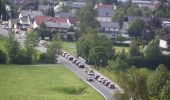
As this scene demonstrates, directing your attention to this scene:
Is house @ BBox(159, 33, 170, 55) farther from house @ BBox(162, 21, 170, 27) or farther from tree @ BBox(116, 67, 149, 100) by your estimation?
tree @ BBox(116, 67, 149, 100)

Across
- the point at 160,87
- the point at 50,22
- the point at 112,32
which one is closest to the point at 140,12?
the point at 112,32

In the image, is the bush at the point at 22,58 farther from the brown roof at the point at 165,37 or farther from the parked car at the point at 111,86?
the brown roof at the point at 165,37

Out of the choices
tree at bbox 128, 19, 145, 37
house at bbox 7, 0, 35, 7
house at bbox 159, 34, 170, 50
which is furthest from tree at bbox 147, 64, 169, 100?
house at bbox 7, 0, 35, 7

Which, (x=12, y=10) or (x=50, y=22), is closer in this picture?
(x=50, y=22)

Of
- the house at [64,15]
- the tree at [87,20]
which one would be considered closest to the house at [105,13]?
the house at [64,15]

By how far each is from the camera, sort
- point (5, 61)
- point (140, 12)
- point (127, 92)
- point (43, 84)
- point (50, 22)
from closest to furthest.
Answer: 1. point (127, 92)
2. point (43, 84)
3. point (5, 61)
4. point (50, 22)
5. point (140, 12)

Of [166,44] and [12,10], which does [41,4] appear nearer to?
[12,10]

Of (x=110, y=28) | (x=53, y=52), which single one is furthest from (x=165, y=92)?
(x=110, y=28)
